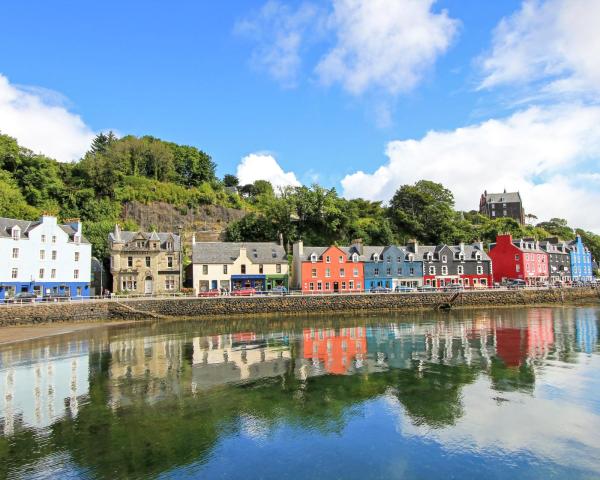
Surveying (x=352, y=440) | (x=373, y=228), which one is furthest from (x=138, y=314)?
(x=373, y=228)

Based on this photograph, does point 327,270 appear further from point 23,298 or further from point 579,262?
point 579,262

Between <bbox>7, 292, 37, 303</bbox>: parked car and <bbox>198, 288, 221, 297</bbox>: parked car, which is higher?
<bbox>7, 292, 37, 303</bbox>: parked car

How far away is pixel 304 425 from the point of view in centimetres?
1408

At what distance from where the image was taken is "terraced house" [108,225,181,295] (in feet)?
168

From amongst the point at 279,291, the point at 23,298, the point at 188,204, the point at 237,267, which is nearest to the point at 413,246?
the point at 279,291

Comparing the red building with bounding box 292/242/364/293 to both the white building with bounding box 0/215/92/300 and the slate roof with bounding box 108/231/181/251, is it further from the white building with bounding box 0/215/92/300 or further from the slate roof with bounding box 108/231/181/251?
the white building with bounding box 0/215/92/300

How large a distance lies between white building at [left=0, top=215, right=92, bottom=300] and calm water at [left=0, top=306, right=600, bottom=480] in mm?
17912

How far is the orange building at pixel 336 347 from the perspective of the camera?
75.5 ft

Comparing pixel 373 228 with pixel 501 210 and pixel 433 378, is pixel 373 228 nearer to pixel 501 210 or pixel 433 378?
pixel 433 378

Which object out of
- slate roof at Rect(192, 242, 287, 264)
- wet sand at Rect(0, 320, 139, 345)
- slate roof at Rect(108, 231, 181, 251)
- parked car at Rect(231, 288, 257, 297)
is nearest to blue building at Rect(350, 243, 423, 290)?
slate roof at Rect(192, 242, 287, 264)

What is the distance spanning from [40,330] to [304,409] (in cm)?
2930

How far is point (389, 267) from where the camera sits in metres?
59.2

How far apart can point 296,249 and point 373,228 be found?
53.7 feet

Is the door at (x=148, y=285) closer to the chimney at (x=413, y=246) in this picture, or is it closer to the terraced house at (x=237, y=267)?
the terraced house at (x=237, y=267)
